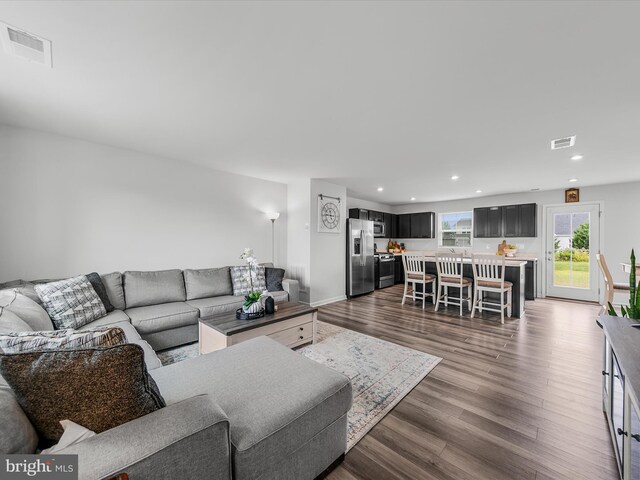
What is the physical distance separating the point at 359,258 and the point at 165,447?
207 inches

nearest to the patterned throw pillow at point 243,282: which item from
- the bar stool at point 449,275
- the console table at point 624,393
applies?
the bar stool at point 449,275

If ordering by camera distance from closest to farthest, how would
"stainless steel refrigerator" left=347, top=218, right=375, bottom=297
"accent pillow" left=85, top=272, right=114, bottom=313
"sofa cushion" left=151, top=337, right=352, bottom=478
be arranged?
"sofa cushion" left=151, top=337, right=352, bottom=478
"accent pillow" left=85, top=272, right=114, bottom=313
"stainless steel refrigerator" left=347, top=218, right=375, bottom=297

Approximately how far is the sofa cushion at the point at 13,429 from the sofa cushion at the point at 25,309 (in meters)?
1.29

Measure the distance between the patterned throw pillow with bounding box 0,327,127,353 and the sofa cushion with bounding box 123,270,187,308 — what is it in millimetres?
2350

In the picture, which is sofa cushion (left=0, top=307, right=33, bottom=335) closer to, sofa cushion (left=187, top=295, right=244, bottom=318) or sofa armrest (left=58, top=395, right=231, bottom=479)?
sofa armrest (left=58, top=395, right=231, bottom=479)

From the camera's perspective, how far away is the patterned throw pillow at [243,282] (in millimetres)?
3781

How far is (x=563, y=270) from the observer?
18.7ft

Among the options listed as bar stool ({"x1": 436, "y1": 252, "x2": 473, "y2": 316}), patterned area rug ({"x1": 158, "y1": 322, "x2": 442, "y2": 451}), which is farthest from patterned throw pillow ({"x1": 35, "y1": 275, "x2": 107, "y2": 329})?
bar stool ({"x1": 436, "y1": 252, "x2": 473, "y2": 316})

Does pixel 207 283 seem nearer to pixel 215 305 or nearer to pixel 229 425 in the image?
pixel 215 305

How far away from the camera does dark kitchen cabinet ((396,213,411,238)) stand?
8.01 m

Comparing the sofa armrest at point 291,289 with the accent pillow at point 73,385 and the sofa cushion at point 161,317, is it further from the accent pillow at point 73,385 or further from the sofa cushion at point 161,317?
the accent pillow at point 73,385

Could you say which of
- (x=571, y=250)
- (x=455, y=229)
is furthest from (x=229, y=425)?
(x=455, y=229)

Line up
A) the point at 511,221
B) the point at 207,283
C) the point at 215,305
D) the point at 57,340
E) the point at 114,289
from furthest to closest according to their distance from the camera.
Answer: the point at 511,221 < the point at 207,283 < the point at 215,305 < the point at 114,289 < the point at 57,340

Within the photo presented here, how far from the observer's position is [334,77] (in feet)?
6.10
